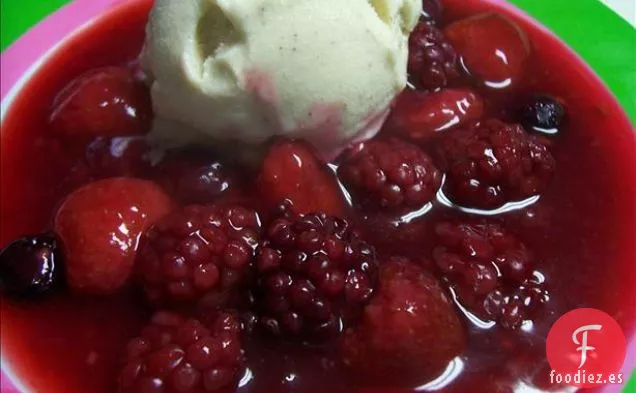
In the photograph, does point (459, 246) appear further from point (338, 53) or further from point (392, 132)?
point (338, 53)

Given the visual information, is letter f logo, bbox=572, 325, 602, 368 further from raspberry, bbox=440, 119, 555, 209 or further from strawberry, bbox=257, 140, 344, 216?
strawberry, bbox=257, 140, 344, 216

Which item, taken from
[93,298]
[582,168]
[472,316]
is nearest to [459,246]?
[472,316]

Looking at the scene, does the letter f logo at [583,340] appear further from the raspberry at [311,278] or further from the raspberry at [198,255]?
the raspberry at [198,255]

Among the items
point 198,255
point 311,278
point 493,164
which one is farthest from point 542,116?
point 198,255

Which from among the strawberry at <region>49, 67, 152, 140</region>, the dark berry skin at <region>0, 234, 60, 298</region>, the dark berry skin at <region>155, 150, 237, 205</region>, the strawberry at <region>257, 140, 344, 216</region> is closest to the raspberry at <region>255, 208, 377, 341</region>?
the strawberry at <region>257, 140, 344, 216</region>

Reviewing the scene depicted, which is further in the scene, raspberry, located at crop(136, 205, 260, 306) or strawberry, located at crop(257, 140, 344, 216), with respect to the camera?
strawberry, located at crop(257, 140, 344, 216)

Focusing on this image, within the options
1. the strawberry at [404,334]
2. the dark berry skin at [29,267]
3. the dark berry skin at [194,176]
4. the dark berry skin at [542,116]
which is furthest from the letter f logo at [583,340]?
the dark berry skin at [29,267]

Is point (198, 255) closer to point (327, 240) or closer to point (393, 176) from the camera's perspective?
point (327, 240)
